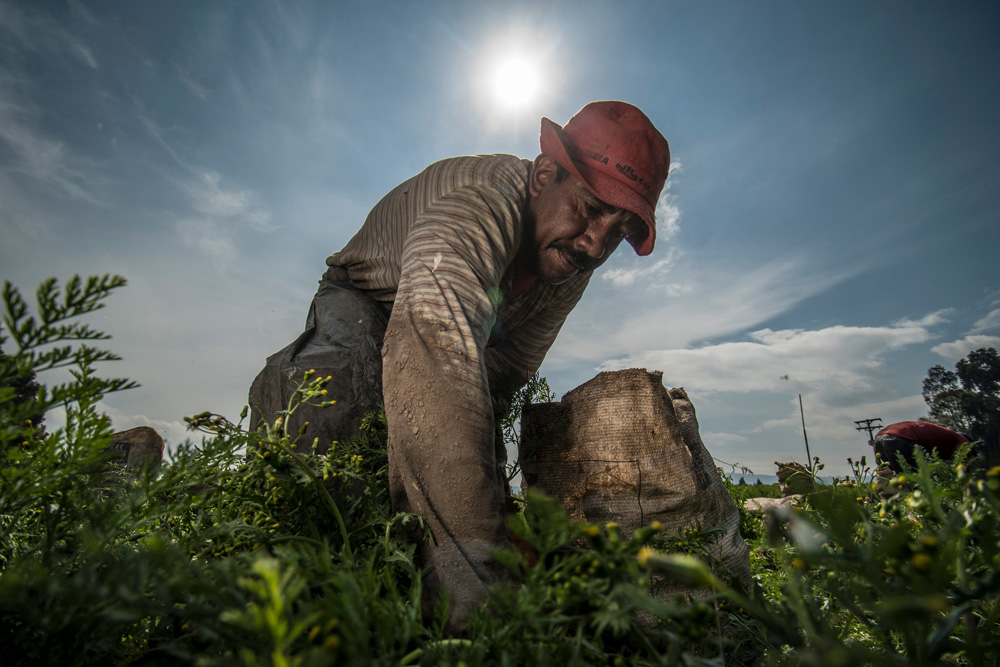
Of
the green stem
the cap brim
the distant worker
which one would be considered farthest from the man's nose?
the distant worker

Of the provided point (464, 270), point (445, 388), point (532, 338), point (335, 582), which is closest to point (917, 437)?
point (532, 338)

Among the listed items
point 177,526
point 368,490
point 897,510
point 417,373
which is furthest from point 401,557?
point 897,510

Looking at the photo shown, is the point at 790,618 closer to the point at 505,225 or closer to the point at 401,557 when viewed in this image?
the point at 401,557

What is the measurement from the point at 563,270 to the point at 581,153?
680mm

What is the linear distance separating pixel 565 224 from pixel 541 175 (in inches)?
13.6

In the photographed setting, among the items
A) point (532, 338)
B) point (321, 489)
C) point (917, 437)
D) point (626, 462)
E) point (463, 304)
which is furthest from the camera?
point (917, 437)

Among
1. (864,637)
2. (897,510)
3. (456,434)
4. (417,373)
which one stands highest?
(417,373)

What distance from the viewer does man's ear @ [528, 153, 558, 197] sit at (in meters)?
2.75

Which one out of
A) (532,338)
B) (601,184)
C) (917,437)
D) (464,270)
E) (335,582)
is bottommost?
(335,582)

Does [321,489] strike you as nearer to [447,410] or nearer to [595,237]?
[447,410]

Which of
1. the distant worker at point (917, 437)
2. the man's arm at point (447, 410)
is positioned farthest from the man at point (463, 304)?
the distant worker at point (917, 437)

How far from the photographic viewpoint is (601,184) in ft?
8.64

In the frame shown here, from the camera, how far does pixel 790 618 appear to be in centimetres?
65

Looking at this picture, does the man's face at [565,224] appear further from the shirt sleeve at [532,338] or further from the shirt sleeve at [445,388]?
the shirt sleeve at [445,388]
